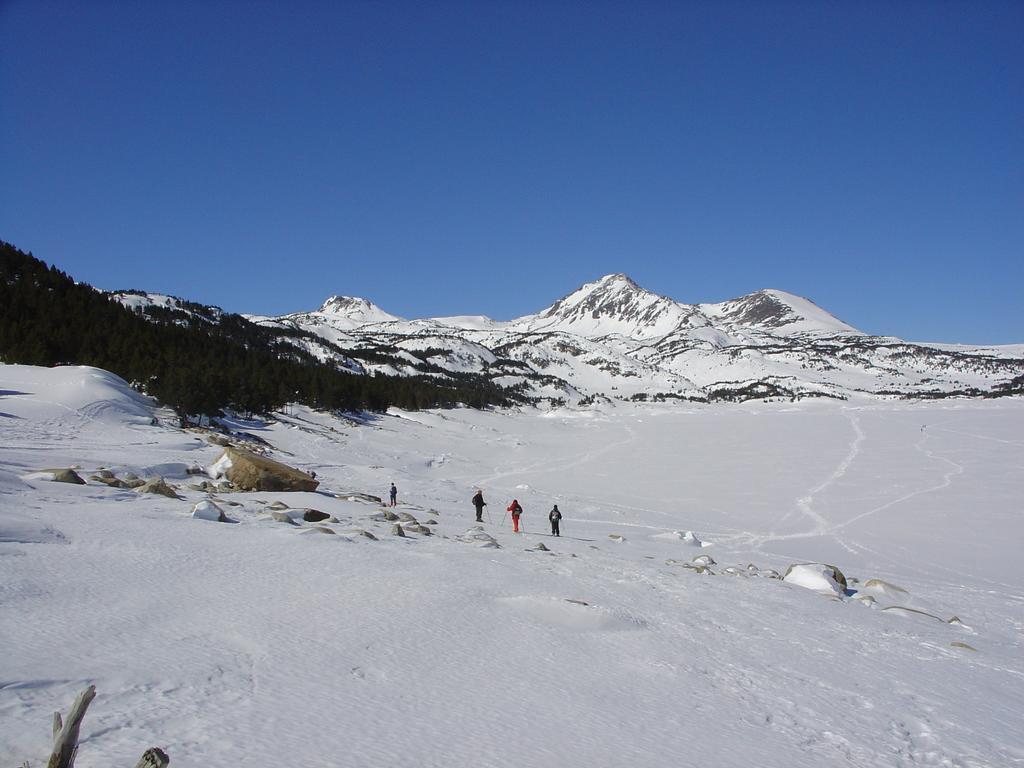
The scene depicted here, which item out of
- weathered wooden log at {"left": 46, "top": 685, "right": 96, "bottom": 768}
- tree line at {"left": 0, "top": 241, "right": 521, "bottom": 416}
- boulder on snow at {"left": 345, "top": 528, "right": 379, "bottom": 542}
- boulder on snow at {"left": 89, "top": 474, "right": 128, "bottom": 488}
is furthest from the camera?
tree line at {"left": 0, "top": 241, "right": 521, "bottom": 416}

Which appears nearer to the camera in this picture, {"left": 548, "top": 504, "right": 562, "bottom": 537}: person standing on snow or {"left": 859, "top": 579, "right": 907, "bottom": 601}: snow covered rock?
{"left": 859, "top": 579, "right": 907, "bottom": 601}: snow covered rock

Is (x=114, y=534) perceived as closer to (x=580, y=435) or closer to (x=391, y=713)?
(x=391, y=713)

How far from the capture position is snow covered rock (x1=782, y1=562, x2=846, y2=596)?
15.3m

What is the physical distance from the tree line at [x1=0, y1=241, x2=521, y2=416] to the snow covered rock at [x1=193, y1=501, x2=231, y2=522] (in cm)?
3119

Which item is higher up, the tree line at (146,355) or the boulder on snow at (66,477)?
the tree line at (146,355)

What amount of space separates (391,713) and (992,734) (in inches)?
296

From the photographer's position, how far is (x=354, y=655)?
682 centimetres

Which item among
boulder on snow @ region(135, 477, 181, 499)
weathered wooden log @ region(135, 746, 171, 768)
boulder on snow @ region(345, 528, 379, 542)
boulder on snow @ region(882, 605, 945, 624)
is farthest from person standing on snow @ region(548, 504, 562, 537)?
weathered wooden log @ region(135, 746, 171, 768)

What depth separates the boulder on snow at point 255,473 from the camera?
2017 cm

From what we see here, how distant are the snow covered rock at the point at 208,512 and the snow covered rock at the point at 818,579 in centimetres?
1501

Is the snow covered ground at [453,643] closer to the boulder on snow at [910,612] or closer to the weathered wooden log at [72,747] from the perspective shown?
the boulder on snow at [910,612]

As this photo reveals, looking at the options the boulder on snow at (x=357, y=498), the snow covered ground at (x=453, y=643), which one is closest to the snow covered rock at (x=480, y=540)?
the snow covered ground at (x=453, y=643)

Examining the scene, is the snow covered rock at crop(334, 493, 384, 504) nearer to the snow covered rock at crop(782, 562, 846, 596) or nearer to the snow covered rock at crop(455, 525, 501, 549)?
the snow covered rock at crop(455, 525, 501, 549)

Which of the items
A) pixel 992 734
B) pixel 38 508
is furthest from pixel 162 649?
pixel 992 734
